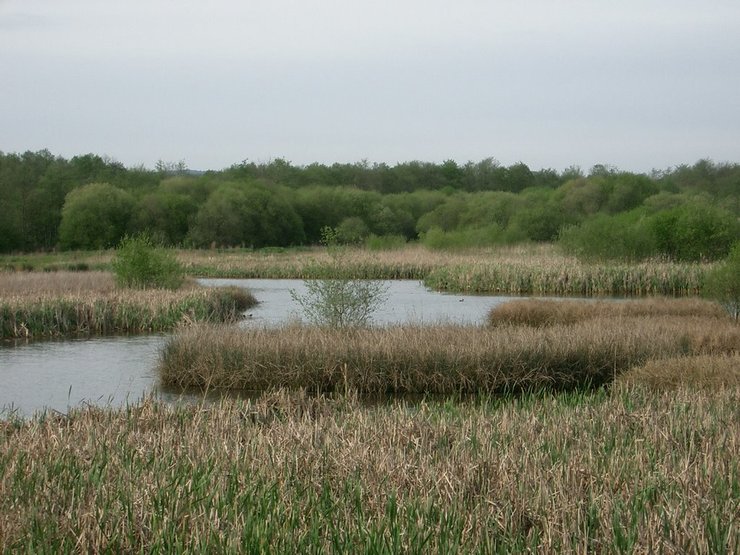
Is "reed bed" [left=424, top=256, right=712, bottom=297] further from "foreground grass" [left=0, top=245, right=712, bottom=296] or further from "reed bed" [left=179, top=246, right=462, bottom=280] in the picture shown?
"reed bed" [left=179, top=246, right=462, bottom=280]

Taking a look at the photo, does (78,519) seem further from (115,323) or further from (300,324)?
(115,323)

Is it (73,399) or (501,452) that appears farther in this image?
(73,399)

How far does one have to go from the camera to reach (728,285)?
22766mm

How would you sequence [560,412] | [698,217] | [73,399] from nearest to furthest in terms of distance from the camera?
[560,412] < [73,399] < [698,217]

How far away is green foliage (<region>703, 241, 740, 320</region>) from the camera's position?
22.6 meters

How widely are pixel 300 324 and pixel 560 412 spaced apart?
9366 millimetres

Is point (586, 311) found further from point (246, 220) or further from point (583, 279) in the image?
point (246, 220)

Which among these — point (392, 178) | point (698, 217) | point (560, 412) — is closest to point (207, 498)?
point (560, 412)

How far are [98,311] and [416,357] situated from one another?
39.7 ft

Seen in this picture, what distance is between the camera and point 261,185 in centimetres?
8638

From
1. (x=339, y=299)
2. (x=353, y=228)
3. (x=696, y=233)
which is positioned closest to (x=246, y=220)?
(x=353, y=228)

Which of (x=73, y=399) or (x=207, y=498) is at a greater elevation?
(x=207, y=498)

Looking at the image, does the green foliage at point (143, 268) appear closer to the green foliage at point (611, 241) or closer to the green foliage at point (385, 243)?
the green foliage at point (611, 241)

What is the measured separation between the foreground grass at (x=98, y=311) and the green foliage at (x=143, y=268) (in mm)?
2564
